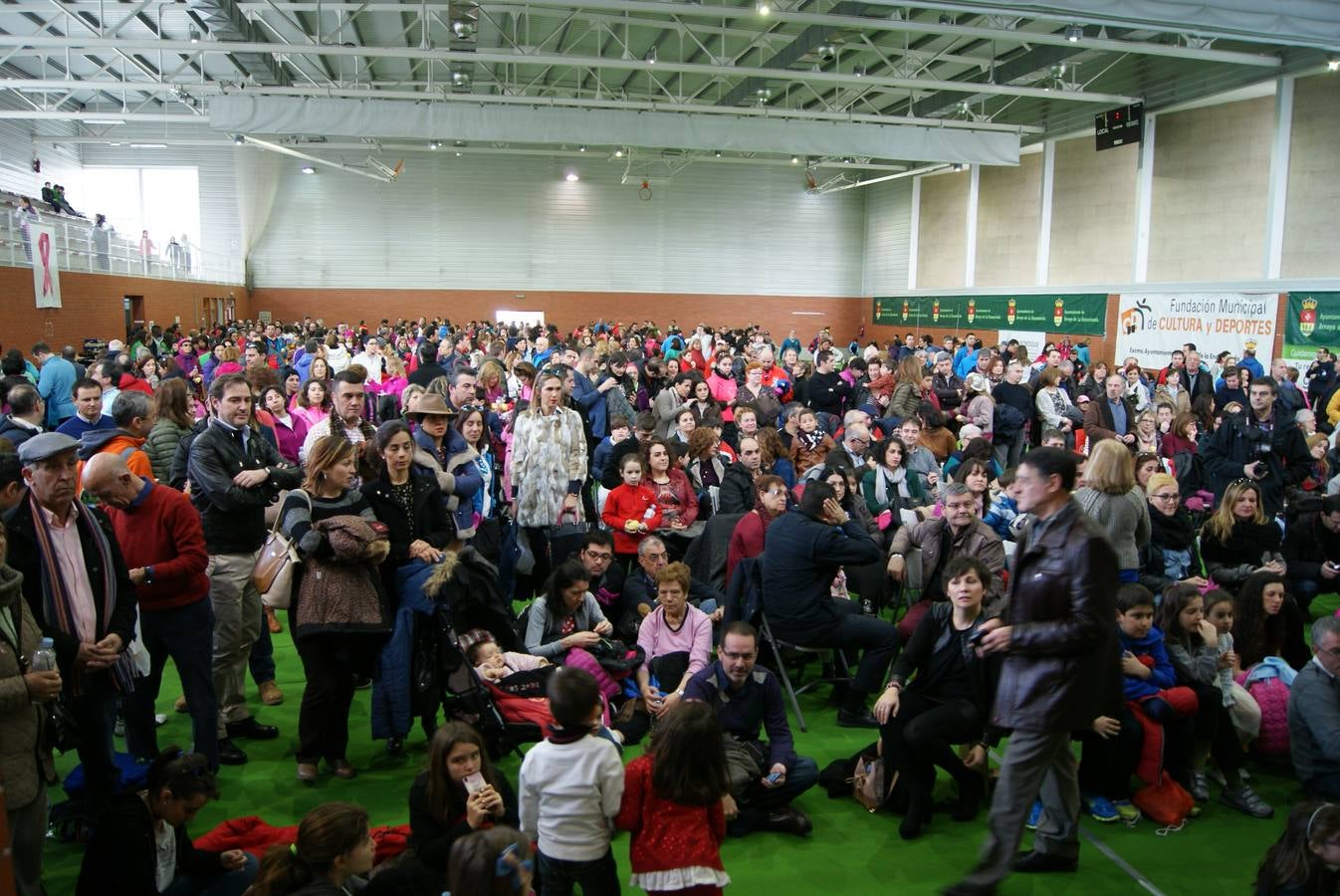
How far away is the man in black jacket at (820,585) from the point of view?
4.77 m

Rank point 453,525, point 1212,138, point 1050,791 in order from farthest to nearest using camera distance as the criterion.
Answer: point 1212,138, point 453,525, point 1050,791

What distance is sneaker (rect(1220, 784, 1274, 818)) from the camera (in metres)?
4.13

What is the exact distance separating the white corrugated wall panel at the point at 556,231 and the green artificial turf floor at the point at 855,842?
77.7 feet

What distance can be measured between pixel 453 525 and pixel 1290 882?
365cm

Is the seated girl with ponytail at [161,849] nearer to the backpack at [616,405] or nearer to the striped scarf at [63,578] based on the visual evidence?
the striped scarf at [63,578]

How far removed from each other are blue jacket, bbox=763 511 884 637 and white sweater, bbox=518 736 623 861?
88.8 inches

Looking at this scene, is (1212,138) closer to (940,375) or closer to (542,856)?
(940,375)

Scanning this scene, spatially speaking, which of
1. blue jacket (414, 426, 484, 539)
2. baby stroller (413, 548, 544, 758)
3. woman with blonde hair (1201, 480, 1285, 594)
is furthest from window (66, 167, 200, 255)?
woman with blonde hair (1201, 480, 1285, 594)

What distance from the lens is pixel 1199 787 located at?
4262 millimetres

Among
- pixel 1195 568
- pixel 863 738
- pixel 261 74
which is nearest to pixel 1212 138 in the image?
pixel 1195 568

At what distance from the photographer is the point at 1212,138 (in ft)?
52.9

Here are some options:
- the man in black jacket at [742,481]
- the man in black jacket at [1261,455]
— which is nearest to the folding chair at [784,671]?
the man in black jacket at [742,481]

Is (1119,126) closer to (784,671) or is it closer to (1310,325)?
(1310,325)

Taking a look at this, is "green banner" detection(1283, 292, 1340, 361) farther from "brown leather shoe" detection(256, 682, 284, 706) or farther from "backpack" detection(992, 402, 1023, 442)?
"brown leather shoe" detection(256, 682, 284, 706)
